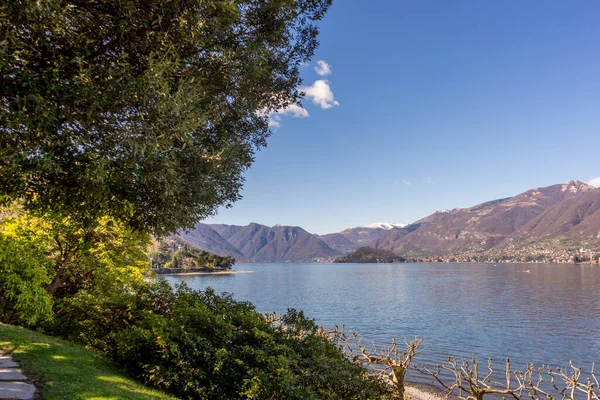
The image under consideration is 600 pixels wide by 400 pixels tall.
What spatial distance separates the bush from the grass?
0.78 m

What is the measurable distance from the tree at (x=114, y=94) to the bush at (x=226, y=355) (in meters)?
3.87

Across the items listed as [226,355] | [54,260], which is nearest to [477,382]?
[226,355]

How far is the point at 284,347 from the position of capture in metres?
11.0

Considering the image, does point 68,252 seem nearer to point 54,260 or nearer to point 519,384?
point 54,260

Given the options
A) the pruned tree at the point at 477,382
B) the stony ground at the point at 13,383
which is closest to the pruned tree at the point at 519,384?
the pruned tree at the point at 477,382

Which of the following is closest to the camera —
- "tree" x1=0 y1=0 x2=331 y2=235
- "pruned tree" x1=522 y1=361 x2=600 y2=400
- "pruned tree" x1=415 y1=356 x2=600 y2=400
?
"tree" x1=0 y1=0 x2=331 y2=235

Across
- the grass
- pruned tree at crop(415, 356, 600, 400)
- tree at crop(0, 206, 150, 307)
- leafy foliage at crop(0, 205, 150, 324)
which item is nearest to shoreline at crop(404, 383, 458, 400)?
pruned tree at crop(415, 356, 600, 400)

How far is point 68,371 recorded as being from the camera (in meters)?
10.1

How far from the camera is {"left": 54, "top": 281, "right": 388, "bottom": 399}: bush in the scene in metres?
9.91

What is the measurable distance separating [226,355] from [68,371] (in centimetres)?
463

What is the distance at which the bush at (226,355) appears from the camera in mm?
9906

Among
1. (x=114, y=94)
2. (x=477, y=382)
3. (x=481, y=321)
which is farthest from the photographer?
(x=481, y=321)

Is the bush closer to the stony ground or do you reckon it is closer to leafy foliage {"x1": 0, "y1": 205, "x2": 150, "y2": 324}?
the stony ground

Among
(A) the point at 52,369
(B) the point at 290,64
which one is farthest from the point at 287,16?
(A) the point at 52,369
